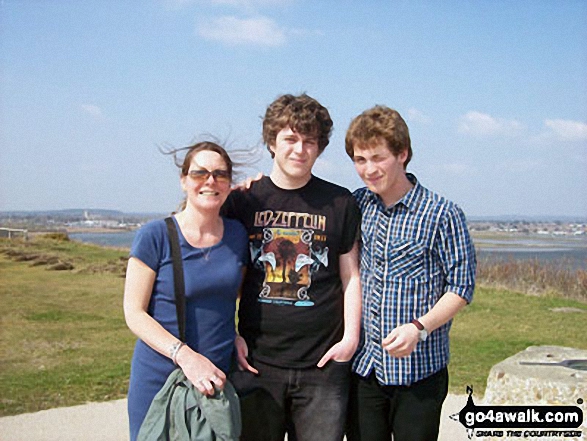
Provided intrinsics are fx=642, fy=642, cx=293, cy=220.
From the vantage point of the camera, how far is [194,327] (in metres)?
2.79

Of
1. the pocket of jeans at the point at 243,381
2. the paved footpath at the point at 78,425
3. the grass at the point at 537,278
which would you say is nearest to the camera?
the pocket of jeans at the point at 243,381

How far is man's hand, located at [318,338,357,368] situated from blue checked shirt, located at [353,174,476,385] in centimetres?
10

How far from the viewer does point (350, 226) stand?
3072 millimetres

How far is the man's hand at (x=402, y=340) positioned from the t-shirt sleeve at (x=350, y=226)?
464mm

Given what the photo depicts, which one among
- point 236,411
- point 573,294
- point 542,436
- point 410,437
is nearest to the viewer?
point 236,411

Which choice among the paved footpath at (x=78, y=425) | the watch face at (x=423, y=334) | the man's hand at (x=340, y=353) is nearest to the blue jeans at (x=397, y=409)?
the man's hand at (x=340, y=353)

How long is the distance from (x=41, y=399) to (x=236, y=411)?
17.6ft

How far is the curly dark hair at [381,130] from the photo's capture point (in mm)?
2914

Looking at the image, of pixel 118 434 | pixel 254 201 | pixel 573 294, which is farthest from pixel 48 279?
pixel 254 201

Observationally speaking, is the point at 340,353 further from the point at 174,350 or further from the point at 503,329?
the point at 503,329

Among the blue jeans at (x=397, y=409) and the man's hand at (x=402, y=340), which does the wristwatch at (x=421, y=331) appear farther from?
the blue jeans at (x=397, y=409)

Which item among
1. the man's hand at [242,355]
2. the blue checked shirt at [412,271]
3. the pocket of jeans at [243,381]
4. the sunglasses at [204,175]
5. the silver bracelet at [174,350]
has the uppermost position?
the sunglasses at [204,175]

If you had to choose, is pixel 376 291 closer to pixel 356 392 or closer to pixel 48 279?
pixel 356 392

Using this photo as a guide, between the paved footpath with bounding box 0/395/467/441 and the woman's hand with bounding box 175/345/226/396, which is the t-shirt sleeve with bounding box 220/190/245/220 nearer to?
the woman's hand with bounding box 175/345/226/396
